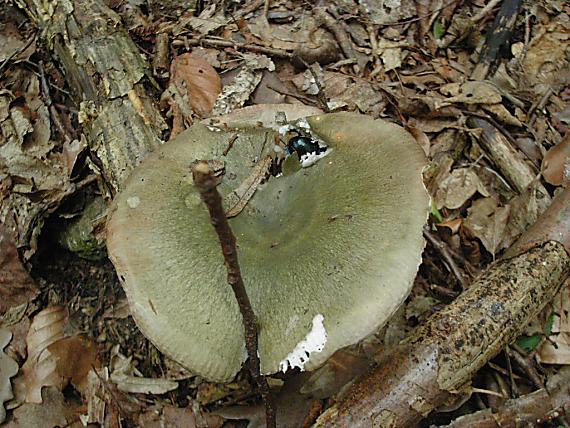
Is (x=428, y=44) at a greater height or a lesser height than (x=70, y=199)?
greater

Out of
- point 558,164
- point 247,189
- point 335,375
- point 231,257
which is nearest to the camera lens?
point 231,257

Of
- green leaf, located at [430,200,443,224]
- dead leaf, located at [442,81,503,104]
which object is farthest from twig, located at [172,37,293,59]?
green leaf, located at [430,200,443,224]

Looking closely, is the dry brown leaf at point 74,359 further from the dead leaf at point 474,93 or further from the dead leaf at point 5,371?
the dead leaf at point 474,93

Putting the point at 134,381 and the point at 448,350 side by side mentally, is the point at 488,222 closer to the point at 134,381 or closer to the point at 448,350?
the point at 448,350

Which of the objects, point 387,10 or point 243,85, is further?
point 387,10

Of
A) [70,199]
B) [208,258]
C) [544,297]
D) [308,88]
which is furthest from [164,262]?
[308,88]

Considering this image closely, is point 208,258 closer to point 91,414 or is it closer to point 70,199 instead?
point 91,414

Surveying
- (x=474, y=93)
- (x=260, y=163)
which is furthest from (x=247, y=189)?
(x=474, y=93)
